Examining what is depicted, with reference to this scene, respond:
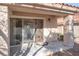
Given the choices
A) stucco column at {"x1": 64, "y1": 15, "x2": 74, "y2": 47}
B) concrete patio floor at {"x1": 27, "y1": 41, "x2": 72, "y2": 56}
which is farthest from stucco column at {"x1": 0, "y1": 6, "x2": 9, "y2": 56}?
stucco column at {"x1": 64, "y1": 15, "x2": 74, "y2": 47}

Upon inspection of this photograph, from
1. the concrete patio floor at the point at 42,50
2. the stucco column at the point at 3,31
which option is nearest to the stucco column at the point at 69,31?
the concrete patio floor at the point at 42,50

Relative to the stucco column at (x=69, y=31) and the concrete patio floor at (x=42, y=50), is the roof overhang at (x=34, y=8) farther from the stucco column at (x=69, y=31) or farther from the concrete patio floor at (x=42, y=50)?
the concrete patio floor at (x=42, y=50)

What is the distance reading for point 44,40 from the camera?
10.6 meters

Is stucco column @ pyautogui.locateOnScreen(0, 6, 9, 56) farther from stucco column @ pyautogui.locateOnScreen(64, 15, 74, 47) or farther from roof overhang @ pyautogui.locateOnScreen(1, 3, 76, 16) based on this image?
stucco column @ pyautogui.locateOnScreen(64, 15, 74, 47)

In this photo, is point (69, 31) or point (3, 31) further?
point (69, 31)

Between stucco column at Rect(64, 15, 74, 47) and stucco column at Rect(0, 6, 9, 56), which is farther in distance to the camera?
stucco column at Rect(64, 15, 74, 47)

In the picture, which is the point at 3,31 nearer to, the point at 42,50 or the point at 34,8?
the point at 34,8

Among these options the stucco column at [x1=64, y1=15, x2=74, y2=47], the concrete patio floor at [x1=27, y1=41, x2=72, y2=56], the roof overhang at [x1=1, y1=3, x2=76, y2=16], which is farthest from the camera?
the stucco column at [x1=64, y1=15, x2=74, y2=47]

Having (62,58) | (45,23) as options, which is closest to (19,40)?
(45,23)

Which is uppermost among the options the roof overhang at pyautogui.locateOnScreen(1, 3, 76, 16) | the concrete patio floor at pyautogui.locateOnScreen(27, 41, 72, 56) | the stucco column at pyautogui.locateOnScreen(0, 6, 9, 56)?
the roof overhang at pyautogui.locateOnScreen(1, 3, 76, 16)

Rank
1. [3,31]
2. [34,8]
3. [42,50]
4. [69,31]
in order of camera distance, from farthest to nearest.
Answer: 1. [69,31]
2. [42,50]
3. [34,8]
4. [3,31]

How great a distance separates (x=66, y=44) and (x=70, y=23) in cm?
156

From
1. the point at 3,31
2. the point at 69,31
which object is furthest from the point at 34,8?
the point at 69,31

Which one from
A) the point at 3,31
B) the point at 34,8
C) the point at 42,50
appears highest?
the point at 34,8
